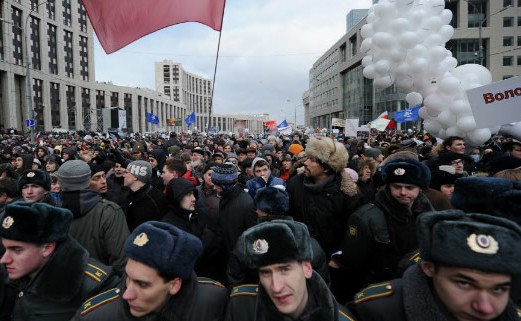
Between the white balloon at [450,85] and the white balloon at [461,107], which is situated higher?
the white balloon at [450,85]

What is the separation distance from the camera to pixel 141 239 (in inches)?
81.5

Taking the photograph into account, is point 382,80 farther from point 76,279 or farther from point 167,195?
point 76,279

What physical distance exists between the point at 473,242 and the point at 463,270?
13 centimetres

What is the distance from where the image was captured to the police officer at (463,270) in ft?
5.26

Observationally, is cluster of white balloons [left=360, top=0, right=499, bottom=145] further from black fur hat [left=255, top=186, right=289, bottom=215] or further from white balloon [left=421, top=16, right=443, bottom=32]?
black fur hat [left=255, top=186, right=289, bottom=215]

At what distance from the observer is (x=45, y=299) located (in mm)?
2396

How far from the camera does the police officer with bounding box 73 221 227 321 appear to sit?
2.02 metres

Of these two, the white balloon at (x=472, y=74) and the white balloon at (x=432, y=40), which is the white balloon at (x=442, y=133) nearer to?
the white balloon at (x=472, y=74)

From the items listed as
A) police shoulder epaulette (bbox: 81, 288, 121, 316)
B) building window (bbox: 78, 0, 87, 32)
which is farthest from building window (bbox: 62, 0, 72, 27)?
police shoulder epaulette (bbox: 81, 288, 121, 316)

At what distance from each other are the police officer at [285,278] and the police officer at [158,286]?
0.33 metres

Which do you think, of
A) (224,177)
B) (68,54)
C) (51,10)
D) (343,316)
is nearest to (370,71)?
(224,177)

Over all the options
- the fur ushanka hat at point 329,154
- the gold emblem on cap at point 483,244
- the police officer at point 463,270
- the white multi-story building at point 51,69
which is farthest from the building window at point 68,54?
the gold emblem on cap at point 483,244

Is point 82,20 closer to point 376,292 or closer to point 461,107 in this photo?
point 461,107

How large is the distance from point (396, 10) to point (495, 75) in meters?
52.3
